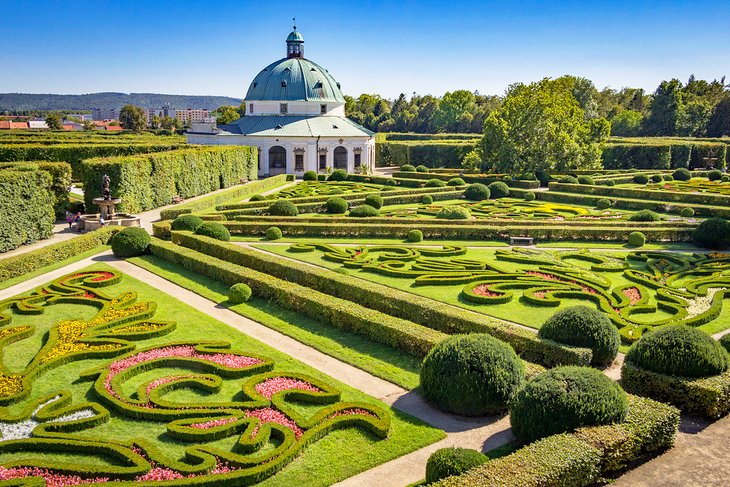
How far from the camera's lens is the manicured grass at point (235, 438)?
9.78m

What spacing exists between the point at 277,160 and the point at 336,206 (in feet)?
99.0

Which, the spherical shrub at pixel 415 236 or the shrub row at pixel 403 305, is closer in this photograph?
the shrub row at pixel 403 305

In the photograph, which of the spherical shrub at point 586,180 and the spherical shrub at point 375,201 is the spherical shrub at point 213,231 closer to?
the spherical shrub at point 375,201

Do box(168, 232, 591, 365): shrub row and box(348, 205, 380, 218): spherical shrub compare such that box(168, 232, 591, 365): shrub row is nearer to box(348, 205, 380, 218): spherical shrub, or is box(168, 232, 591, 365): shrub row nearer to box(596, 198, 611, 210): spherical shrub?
box(348, 205, 380, 218): spherical shrub

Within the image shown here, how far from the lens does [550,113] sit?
5106 cm

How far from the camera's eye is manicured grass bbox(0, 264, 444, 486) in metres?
9.78

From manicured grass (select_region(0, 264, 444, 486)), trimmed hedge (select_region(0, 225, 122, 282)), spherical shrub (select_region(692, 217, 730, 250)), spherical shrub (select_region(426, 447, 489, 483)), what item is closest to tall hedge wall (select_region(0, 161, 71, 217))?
trimmed hedge (select_region(0, 225, 122, 282))

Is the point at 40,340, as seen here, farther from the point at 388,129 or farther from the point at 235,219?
the point at 388,129

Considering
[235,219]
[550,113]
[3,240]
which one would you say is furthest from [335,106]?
[3,240]

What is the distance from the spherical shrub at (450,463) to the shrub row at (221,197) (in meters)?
27.3

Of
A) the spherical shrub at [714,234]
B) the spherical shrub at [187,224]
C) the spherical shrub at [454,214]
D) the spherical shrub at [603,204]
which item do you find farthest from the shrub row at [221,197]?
the spherical shrub at [714,234]

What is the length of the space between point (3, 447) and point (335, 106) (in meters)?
64.8

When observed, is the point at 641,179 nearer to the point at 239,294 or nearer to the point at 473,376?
the point at 239,294

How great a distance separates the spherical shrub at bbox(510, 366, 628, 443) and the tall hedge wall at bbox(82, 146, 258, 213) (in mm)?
29812
